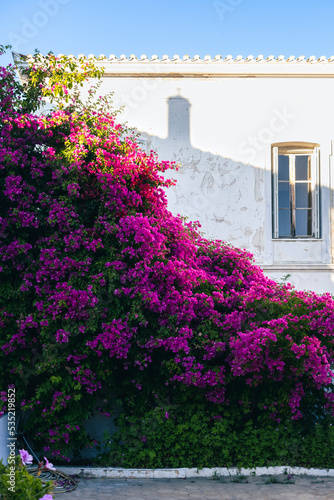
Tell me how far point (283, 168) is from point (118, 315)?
6.62 metres

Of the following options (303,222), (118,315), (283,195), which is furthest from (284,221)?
(118,315)

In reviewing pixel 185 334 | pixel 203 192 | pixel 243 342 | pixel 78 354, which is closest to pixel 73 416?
pixel 78 354

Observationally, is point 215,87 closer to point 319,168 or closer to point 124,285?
point 319,168

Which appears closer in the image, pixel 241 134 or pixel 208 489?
pixel 208 489

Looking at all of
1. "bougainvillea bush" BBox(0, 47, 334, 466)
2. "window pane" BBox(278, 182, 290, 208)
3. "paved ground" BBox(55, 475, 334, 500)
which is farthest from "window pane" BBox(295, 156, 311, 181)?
"paved ground" BBox(55, 475, 334, 500)

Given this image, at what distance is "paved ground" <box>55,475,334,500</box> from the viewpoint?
19.4 ft

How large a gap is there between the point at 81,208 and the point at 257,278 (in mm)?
2524

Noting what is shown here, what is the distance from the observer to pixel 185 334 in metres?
6.84

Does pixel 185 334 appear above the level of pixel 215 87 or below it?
below

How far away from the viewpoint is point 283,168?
12.3 m

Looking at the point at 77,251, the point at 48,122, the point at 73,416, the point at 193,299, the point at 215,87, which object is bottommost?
the point at 73,416

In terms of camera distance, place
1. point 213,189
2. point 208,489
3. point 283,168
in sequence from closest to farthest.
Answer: point 208,489, point 213,189, point 283,168

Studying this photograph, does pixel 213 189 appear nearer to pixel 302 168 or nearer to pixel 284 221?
pixel 284 221

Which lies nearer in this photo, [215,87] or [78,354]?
[78,354]
